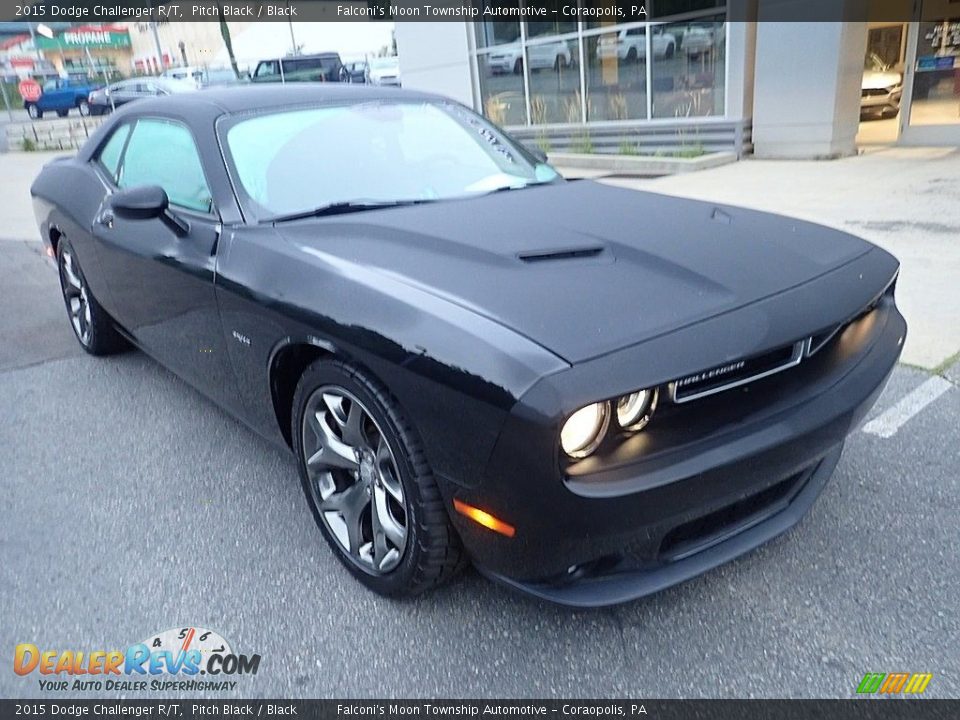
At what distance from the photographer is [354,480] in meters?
2.40

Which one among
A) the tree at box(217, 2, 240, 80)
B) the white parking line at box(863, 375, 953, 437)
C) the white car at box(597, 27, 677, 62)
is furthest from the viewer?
the tree at box(217, 2, 240, 80)

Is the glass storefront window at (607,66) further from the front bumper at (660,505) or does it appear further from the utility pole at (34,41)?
the utility pole at (34,41)

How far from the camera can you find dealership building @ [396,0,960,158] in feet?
32.7

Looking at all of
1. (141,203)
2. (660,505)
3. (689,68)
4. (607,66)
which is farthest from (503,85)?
(660,505)

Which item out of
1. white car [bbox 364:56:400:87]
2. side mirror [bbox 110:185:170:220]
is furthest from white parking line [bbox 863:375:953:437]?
white car [bbox 364:56:400:87]

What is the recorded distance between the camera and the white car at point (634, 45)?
11.2 m

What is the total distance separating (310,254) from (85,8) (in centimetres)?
4235

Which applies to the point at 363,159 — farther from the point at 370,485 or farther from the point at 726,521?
the point at 726,521

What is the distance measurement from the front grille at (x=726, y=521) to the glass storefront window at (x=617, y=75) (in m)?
10.7

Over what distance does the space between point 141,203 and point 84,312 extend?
2.10 meters

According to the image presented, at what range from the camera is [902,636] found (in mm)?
2035

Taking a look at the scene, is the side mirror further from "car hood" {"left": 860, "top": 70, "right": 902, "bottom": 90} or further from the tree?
the tree

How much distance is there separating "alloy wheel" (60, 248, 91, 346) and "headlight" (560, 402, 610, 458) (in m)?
3.57

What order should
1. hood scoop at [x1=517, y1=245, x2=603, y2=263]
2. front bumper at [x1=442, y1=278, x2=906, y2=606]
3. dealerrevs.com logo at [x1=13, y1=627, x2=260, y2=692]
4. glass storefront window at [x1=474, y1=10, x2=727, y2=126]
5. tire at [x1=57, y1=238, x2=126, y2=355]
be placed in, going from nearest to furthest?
front bumper at [x1=442, y1=278, x2=906, y2=606], dealerrevs.com logo at [x1=13, y1=627, x2=260, y2=692], hood scoop at [x1=517, y1=245, x2=603, y2=263], tire at [x1=57, y1=238, x2=126, y2=355], glass storefront window at [x1=474, y1=10, x2=727, y2=126]
